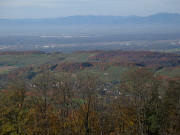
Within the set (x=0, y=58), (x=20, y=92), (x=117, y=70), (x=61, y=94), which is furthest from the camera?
(x=0, y=58)

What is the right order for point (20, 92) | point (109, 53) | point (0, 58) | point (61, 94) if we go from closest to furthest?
point (20, 92) < point (61, 94) < point (0, 58) < point (109, 53)

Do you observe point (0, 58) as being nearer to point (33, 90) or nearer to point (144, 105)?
point (33, 90)

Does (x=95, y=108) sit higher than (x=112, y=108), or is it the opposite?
(x=112, y=108)

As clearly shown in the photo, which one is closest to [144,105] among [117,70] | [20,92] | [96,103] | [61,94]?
[96,103]

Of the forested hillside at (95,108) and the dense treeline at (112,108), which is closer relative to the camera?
the forested hillside at (95,108)

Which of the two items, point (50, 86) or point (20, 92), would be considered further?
point (50, 86)

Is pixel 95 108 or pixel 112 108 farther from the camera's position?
pixel 95 108

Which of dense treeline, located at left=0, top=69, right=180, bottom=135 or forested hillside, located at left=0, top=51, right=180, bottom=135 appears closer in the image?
forested hillside, located at left=0, top=51, right=180, bottom=135

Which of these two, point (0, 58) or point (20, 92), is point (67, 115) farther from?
point (0, 58)

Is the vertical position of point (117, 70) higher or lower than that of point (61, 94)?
lower
